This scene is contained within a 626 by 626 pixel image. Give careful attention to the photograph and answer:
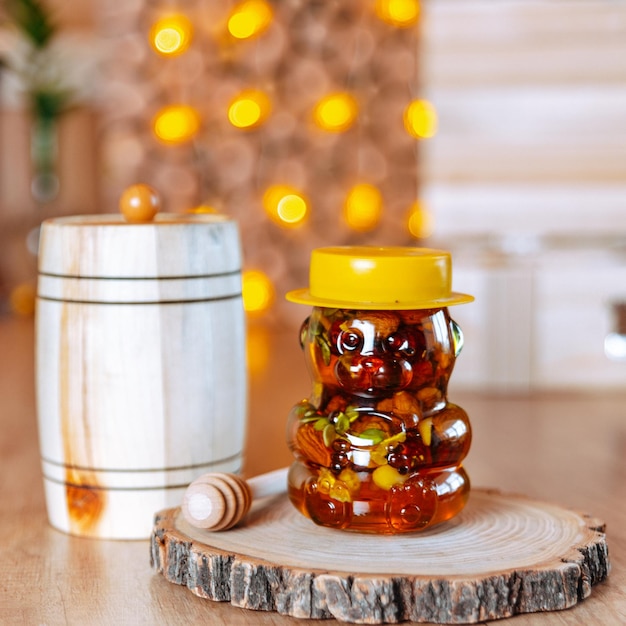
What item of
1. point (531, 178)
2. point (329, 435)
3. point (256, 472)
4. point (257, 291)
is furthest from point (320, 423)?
point (257, 291)

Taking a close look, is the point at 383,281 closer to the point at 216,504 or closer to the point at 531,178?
the point at 216,504

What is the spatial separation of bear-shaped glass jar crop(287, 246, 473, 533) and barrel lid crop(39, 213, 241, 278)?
0.44ft

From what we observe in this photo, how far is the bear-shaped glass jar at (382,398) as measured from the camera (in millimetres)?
756

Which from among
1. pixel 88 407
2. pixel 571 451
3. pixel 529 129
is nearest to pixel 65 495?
pixel 88 407

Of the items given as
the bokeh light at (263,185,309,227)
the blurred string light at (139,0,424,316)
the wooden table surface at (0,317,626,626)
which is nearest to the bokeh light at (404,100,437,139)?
Answer: the blurred string light at (139,0,424,316)

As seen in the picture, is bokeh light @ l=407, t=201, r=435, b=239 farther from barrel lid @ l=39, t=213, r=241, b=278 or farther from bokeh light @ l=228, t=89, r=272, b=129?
barrel lid @ l=39, t=213, r=241, b=278

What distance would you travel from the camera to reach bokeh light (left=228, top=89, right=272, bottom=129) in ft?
8.82

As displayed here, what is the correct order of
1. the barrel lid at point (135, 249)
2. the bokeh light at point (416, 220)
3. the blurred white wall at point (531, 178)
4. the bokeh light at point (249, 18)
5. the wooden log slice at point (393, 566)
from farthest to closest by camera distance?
the bokeh light at point (416, 220) < the bokeh light at point (249, 18) < the blurred white wall at point (531, 178) < the barrel lid at point (135, 249) < the wooden log slice at point (393, 566)

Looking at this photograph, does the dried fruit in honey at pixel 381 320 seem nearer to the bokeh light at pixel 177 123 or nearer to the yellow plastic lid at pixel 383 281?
the yellow plastic lid at pixel 383 281

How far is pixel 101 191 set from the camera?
150 inches

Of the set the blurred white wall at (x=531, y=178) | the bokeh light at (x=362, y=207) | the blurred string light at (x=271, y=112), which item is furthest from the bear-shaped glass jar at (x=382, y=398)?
the bokeh light at (x=362, y=207)

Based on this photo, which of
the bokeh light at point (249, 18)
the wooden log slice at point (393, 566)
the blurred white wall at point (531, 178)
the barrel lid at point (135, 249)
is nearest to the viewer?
the wooden log slice at point (393, 566)

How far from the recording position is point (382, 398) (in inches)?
30.3

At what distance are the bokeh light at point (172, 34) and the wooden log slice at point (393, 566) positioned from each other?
204 cm
